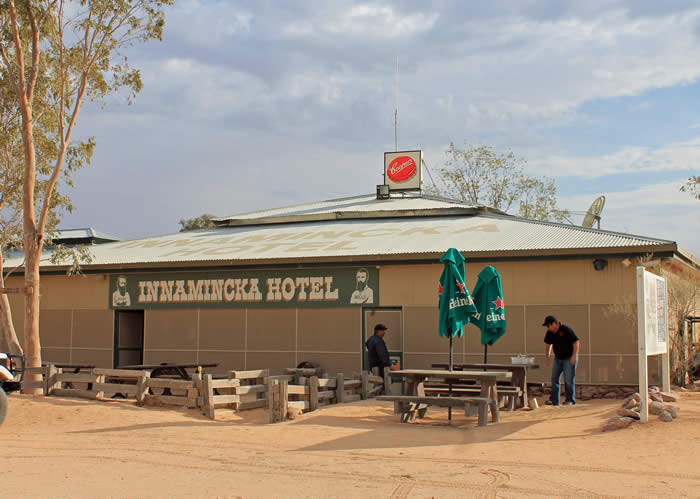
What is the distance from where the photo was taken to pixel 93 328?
20.3m

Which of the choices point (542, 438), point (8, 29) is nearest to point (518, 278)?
point (542, 438)

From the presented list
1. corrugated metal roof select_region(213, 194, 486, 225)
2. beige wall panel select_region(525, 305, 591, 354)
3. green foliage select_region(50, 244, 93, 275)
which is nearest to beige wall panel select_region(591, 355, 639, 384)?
beige wall panel select_region(525, 305, 591, 354)

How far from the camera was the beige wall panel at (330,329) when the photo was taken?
17312 mm

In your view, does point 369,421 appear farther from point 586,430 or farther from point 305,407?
point 586,430

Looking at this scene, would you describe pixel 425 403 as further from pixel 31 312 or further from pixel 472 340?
pixel 31 312

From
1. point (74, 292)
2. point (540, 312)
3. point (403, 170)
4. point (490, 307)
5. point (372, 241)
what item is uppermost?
point (403, 170)

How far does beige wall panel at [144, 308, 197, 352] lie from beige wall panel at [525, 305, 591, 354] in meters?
8.49

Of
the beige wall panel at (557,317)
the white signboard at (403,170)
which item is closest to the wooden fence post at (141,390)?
the beige wall panel at (557,317)

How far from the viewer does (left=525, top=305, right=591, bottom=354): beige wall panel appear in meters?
15.5

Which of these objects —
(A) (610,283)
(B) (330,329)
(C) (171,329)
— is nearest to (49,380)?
(C) (171,329)

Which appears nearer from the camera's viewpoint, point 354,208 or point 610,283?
point 610,283

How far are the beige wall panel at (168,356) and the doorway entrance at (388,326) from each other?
15.4 ft

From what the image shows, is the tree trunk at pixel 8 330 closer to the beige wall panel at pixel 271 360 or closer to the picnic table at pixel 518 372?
the beige wall panel at pixel 271 360

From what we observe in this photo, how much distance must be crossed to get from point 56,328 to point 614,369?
1484 cm
